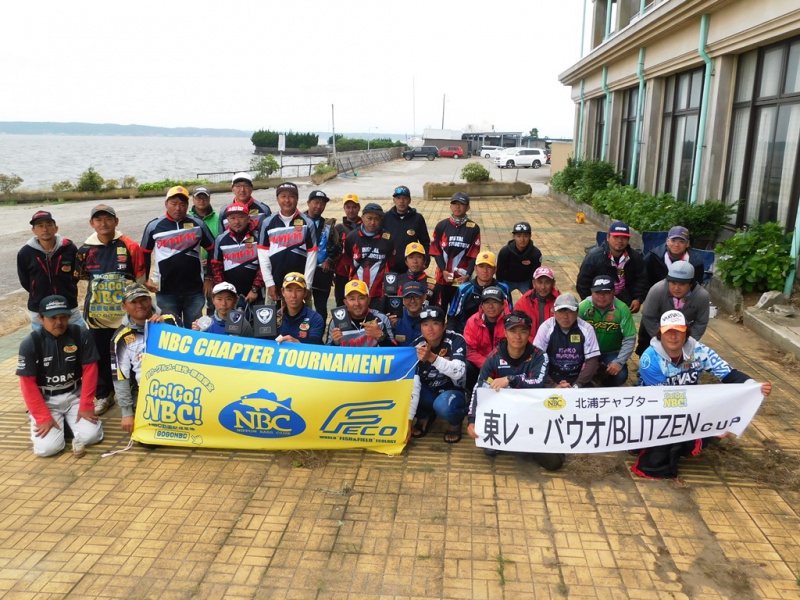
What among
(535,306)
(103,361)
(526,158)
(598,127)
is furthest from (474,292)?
(526,158)

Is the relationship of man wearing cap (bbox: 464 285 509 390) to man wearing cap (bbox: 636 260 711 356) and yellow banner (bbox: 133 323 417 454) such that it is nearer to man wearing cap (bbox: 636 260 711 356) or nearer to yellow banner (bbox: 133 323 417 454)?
yellow banner (bbox: 133 323 417 454)

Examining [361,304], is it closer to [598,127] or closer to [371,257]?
[371,257]

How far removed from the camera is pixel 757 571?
420cm

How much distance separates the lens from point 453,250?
326 inches

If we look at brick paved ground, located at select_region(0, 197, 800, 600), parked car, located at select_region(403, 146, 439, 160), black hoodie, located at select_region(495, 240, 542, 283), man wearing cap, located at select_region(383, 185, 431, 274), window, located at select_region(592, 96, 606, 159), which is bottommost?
brick paved ground, located at select_region(0, 197, 800, 600)

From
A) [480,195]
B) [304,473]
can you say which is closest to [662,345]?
[304,473]

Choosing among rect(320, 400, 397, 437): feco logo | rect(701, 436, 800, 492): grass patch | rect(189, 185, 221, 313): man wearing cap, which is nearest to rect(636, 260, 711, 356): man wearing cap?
rect(701, 436, 800, 492): grass patch

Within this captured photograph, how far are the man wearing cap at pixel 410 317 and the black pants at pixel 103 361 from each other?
3.07 m

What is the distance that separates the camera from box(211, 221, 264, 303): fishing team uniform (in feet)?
24.3

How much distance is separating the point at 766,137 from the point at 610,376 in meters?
7.45

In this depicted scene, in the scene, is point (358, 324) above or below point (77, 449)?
above

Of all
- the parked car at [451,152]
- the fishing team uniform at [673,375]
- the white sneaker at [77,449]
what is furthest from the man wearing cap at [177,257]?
the parked car at [451,152]

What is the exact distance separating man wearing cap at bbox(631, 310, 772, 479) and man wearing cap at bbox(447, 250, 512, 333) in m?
1.76

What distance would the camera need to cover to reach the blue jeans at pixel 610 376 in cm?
662
